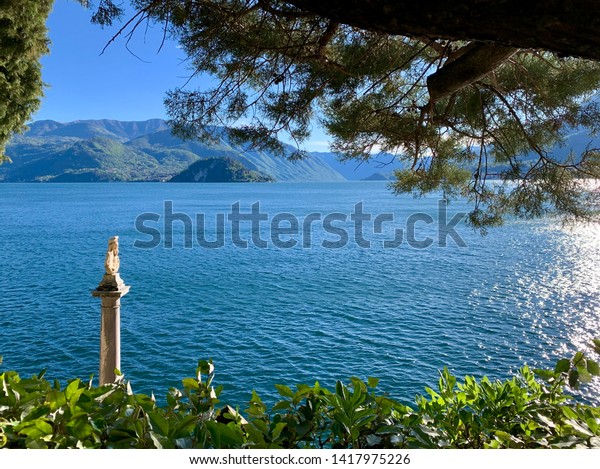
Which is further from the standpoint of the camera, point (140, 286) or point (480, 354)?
point (140, 286)

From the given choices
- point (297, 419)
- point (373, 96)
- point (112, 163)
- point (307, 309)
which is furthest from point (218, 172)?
point (297, 419)

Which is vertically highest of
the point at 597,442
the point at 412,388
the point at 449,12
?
the point at 449,12

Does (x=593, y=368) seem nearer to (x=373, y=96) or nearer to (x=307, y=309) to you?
(x=373, y=96)

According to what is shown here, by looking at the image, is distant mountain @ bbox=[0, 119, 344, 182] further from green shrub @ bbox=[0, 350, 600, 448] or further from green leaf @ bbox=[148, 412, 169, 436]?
green leaf @ bbox=[148, 412, 169, 436]

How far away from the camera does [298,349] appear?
1066cm

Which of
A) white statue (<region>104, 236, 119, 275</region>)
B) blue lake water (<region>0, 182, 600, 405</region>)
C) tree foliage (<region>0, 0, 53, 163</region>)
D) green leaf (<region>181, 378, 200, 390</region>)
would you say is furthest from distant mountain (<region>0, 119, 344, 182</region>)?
green leaf (<region>181, 378, 200, 390</region>)

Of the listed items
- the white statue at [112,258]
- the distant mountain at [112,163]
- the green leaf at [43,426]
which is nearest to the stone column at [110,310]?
the white statue at [112,258]

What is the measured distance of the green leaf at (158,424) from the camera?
1278mm

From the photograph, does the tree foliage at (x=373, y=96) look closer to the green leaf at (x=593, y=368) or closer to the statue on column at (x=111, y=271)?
the green leaf at (x=593, y=368)

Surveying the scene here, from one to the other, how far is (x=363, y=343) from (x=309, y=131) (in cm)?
743

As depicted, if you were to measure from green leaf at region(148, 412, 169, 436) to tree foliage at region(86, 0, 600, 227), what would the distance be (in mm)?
2476

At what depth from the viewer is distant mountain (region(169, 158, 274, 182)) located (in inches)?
4208
